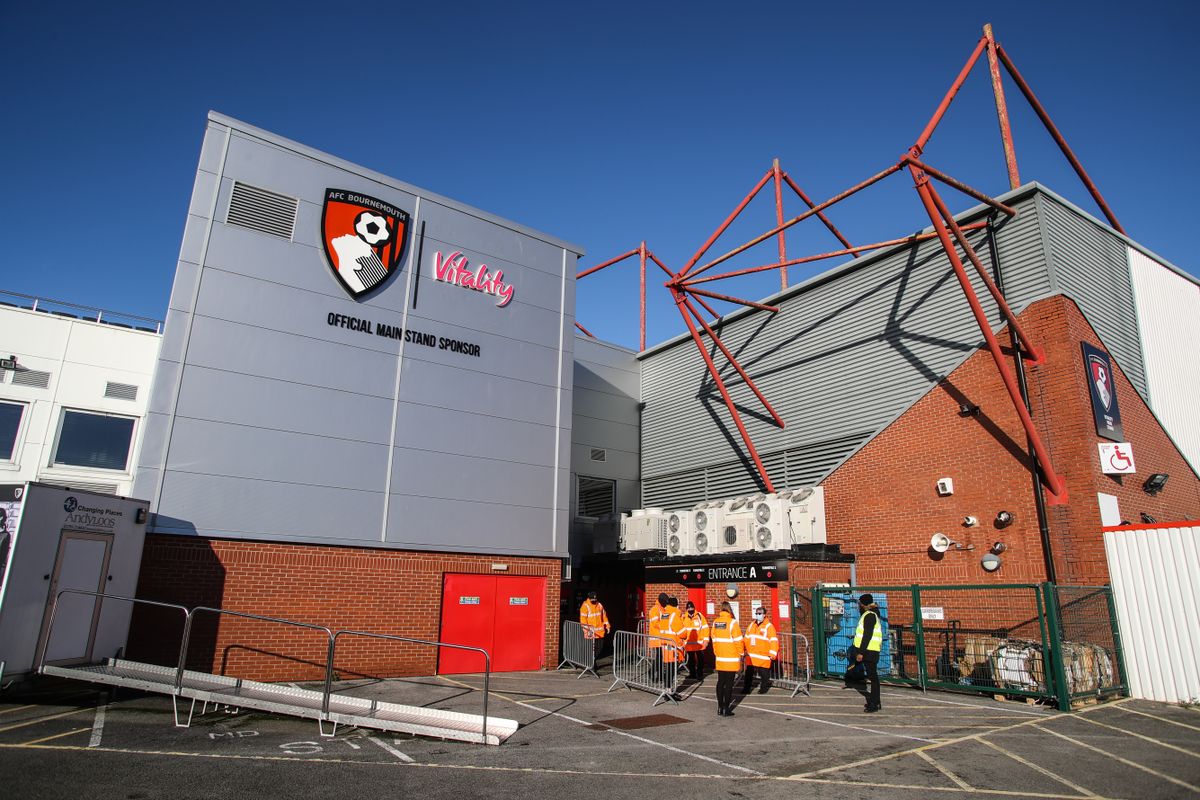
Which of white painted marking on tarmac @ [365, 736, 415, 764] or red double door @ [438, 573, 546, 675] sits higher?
red double door @ [438, 573, 546, 675]

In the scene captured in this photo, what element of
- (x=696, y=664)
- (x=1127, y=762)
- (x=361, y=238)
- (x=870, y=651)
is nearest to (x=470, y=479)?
(x=361, y=238)

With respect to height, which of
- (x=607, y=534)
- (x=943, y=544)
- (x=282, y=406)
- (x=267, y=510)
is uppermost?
(x=282, y=406)

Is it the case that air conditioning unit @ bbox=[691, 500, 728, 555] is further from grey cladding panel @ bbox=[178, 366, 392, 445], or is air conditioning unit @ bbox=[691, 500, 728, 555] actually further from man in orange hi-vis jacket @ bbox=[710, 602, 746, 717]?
grey cladding panel @ bbox=[178, 366, 392, 445]

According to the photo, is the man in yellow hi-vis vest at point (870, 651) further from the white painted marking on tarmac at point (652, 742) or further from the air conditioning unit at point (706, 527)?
the air conditioning unit at point (706, 527)

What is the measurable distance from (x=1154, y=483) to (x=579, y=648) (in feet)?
45.5

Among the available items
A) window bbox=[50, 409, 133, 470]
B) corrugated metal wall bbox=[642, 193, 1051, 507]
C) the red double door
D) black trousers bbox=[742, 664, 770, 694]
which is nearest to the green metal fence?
black trousers bbox=[742, 664, 770, 694]

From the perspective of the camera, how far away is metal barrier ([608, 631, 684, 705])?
534 inches

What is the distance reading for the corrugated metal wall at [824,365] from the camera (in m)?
17.8

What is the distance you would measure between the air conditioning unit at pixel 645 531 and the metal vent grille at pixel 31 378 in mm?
15488

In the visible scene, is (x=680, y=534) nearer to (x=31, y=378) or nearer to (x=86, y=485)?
(x=86, y=485)

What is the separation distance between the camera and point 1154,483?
16609mm

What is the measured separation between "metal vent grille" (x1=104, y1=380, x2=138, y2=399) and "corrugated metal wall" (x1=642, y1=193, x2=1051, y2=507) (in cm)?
1659

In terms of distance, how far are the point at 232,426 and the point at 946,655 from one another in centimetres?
1528

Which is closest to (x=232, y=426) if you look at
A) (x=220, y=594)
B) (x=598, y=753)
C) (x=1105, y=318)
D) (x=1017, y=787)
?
(x=220, y=594)
